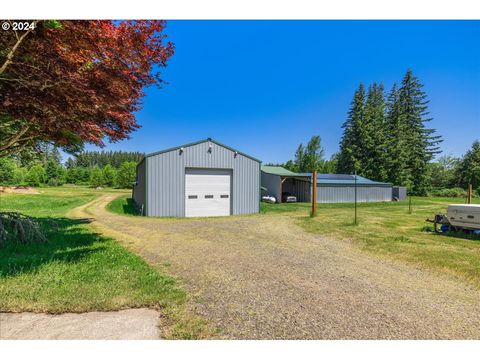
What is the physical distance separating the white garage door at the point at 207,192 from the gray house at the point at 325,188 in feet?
27.7

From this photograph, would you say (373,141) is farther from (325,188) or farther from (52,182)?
(52,182)

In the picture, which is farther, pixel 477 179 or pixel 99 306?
pixel 477 179

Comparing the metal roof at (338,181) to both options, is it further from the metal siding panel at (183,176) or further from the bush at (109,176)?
the bush at (109,176)

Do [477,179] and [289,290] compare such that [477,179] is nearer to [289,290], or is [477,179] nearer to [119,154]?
[289,290]

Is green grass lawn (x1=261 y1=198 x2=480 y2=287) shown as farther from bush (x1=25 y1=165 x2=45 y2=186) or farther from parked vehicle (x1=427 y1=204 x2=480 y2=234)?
bush (x1=25 y1=165 x2=45 y2=186)

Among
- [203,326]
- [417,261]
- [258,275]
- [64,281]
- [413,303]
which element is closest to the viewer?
[203,326]

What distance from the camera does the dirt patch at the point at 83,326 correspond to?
2559mm

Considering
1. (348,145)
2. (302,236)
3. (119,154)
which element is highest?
(119,154)

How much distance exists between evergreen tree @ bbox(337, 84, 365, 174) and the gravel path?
36858 mm

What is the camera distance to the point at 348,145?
41562 millimetres

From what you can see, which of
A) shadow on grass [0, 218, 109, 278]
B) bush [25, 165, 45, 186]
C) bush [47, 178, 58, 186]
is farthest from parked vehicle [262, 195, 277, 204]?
bush [47, 178, 58, 186]

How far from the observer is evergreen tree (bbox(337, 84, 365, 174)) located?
4003 cm

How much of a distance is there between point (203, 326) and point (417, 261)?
5170 mm
